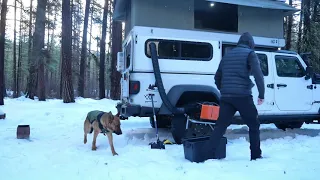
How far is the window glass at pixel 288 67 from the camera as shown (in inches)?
265

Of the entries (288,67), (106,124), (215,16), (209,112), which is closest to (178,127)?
(209,112)

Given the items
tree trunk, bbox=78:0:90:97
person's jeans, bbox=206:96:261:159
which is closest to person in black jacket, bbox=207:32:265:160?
person's jeans, bbox=206:96:261:159

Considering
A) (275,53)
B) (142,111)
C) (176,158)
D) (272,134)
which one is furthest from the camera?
(272,134)

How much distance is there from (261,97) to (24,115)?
830 cm

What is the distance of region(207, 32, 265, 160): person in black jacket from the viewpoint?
4.30m

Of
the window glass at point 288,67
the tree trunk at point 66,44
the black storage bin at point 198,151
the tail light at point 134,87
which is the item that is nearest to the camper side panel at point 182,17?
the window glass at point 288,67

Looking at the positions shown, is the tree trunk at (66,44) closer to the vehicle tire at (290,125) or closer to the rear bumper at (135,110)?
the rear bumper at (135,110)

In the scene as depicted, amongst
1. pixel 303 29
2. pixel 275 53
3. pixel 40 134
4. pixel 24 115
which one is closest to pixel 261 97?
pixel 275 53

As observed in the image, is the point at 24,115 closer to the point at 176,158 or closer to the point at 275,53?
the point at 176,158

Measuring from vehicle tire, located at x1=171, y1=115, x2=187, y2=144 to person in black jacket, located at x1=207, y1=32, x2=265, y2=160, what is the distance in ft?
4.86

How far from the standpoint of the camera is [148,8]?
632 centimetres

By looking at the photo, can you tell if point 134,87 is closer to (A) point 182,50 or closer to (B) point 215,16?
(A) point 182,50

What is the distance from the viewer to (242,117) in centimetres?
440

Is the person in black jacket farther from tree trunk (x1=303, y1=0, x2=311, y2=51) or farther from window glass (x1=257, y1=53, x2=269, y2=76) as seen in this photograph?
tree trunk (x1=303, y1=0, x2=311, y2=51)
